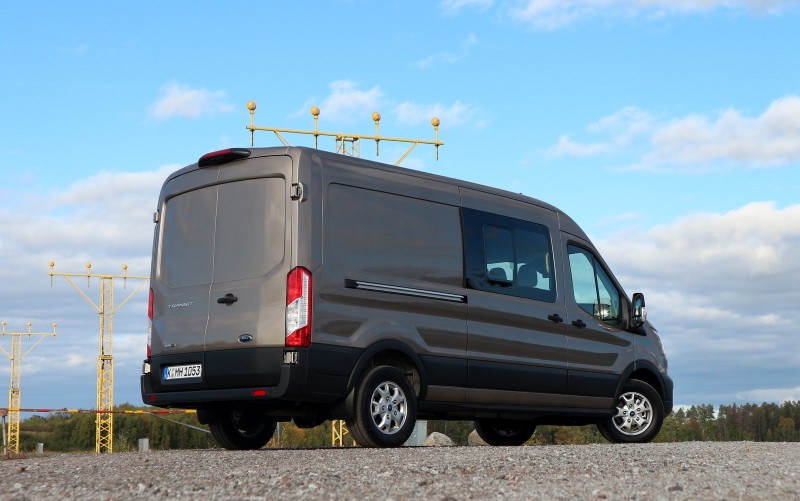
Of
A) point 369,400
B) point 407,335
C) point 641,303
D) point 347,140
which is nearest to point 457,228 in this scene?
point 407,335

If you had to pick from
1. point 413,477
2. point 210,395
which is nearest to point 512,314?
point 210,395

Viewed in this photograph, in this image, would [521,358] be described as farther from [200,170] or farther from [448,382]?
[200,170]

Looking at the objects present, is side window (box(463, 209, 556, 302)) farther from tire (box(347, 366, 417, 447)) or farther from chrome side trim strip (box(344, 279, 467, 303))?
tire (box(347, 366, 417, 447))

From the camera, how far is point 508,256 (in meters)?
11.8

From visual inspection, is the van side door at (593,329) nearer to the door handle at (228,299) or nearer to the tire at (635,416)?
the tire at (635,416)

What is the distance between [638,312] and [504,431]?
237 cm

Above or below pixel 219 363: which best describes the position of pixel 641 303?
above

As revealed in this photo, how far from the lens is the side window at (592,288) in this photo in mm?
12727

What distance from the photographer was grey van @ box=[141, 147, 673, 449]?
32.0 feet

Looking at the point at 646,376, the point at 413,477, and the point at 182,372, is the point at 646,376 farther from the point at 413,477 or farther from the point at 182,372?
the point at 413,477

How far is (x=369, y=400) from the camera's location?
10023mm

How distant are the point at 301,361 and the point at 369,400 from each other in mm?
864

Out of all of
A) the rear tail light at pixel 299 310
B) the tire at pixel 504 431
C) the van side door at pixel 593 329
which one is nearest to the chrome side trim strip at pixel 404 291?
the rear tail light at pixel 299 310

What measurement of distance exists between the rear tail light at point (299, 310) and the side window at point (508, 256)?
2196 millimetres
